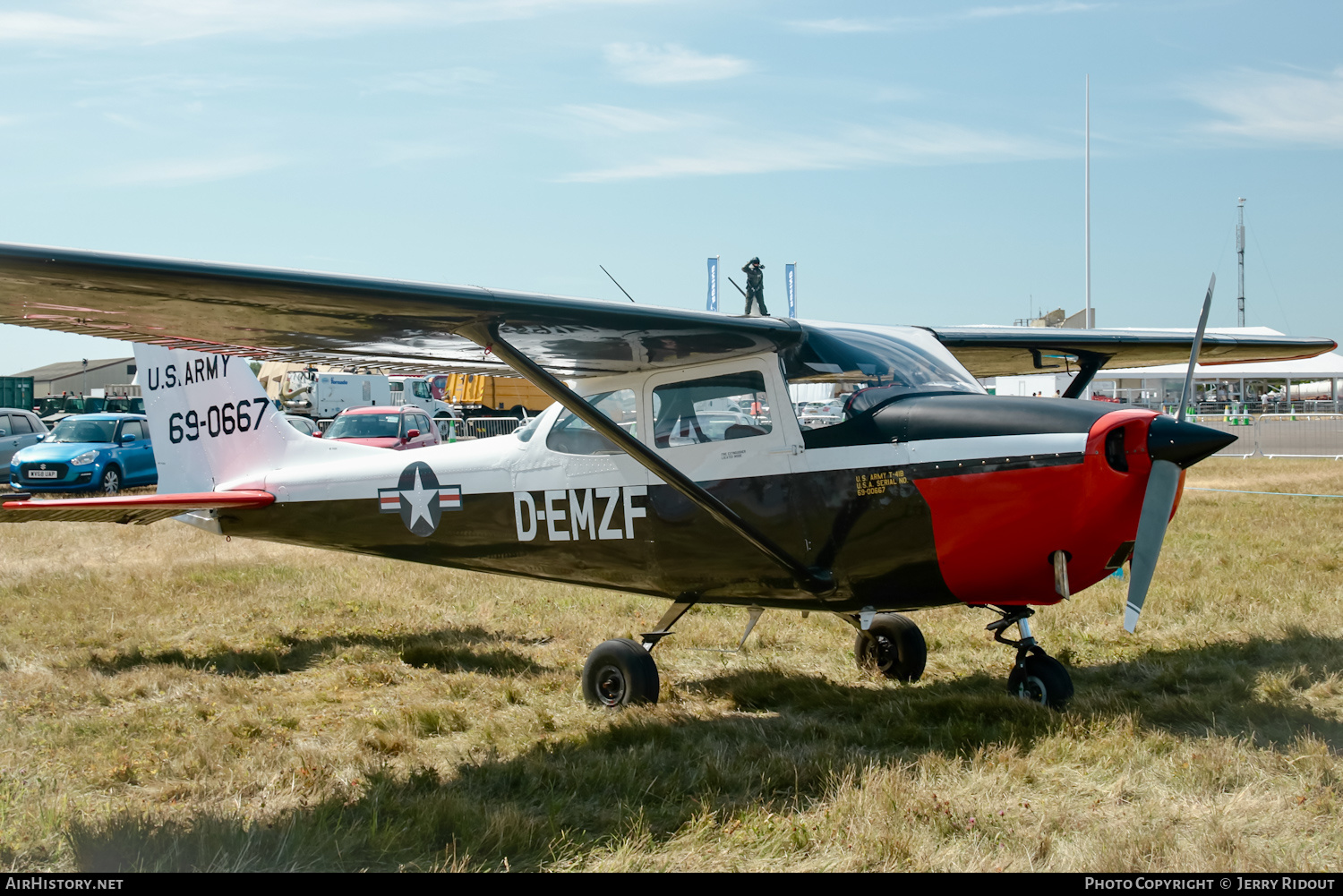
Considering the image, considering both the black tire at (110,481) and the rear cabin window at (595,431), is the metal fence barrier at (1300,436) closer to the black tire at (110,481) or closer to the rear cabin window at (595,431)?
the rear cabin window at (595,431)

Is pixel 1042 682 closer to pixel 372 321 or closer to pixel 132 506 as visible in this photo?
pixel 372 321

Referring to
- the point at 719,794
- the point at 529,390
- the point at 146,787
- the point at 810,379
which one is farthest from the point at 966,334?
the point at 529,390

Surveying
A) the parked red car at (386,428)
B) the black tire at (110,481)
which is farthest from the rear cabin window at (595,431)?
the black tire at (110,481)

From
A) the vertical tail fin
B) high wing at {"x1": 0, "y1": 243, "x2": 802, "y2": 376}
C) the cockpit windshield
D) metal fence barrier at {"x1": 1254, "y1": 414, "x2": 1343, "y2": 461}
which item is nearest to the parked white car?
the vertical tail fin

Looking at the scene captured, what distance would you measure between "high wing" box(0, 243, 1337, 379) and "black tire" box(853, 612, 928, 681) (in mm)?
2080

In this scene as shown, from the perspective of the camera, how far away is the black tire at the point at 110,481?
19375 mm

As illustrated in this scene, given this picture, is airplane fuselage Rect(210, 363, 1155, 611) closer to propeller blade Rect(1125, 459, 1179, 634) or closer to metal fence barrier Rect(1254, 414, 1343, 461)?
propeller blade Rect(1125, 459, 1179, 634)

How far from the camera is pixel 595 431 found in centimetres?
644

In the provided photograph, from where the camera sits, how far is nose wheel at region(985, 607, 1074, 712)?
559cm

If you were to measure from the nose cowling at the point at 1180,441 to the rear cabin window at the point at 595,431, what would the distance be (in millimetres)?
2901

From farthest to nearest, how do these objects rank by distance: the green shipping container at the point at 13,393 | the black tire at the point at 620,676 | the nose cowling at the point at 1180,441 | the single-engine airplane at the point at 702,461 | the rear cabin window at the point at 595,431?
the green shipping container at the point at 13,393, the rear cabin window at the point at 595,431, the black tire at the point at 620,676, the single-engine airplane at the point at 702,461, the nose cowling at the point at 1180,441

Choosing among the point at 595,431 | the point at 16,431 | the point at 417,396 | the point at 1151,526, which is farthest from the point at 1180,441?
the point at 417,396

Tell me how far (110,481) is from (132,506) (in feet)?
45.7
